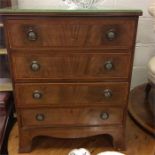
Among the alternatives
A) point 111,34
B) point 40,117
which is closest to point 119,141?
point 40,117

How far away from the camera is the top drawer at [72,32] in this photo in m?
1.01

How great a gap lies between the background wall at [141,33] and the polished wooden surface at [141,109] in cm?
12

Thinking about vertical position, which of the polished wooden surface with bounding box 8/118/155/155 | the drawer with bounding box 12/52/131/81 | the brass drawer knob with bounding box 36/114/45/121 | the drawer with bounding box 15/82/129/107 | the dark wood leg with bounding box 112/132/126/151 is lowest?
the polished wooden surface with bounding box 8/118/155/155

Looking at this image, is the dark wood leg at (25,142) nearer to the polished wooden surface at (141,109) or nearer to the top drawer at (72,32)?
A: the top drawer at (72,32)

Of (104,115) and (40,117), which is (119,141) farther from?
(40,117)

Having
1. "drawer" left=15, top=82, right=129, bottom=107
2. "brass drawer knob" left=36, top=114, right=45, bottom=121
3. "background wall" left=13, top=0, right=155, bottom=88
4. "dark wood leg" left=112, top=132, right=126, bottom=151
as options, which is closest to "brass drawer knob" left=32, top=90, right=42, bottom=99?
"drawer" left=15, top=82, right=129, bottom=107

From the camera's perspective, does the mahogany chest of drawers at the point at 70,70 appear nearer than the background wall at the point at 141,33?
Yes

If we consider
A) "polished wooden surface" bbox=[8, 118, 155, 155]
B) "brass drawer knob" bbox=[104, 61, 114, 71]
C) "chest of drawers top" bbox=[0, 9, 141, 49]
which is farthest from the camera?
"polished wooden surface" bbox=[8, 118, 155, 155]

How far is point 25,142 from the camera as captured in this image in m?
1.30

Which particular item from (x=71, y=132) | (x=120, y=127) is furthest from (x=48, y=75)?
(x=120, y=127)

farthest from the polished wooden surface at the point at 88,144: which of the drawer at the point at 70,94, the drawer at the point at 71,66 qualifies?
the drawer at the point at 71,66

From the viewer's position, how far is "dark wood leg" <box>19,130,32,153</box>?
1276mm

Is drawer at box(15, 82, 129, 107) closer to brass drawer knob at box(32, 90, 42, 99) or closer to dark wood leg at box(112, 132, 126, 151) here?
brass drawer knob at box(32, 90, 42, 99)

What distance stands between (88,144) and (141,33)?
0.86 meters
